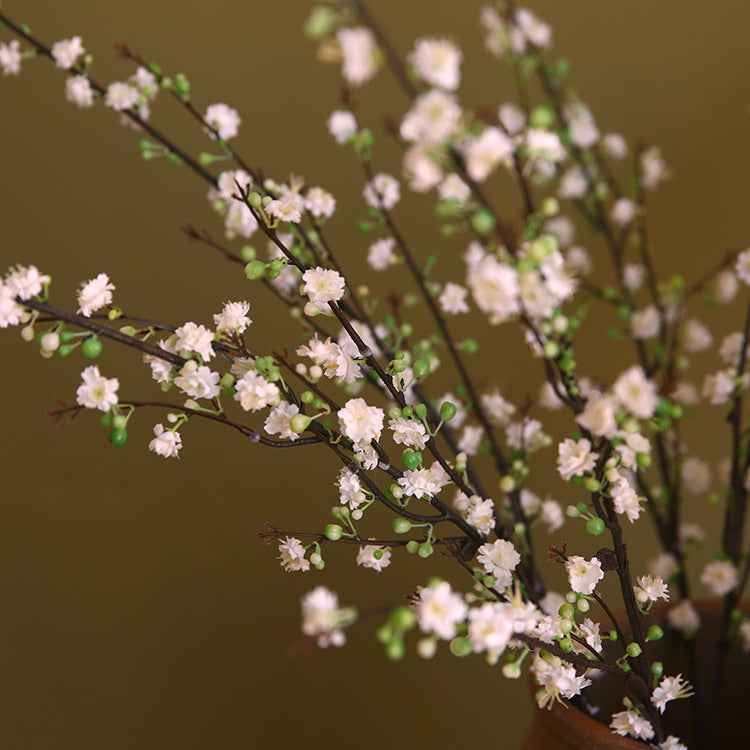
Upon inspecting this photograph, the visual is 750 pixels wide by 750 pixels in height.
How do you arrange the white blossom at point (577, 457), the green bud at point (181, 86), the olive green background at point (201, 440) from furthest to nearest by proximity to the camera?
the olive green background at point (201, 440) < the green bud at point (181, 86) < the white blossom at point (577, 457)

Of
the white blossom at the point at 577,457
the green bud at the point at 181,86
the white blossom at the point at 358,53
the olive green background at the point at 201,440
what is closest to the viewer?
the white blossom at the point at 358,53

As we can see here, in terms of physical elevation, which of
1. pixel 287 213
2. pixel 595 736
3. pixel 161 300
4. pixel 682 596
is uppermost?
pixel 161 300

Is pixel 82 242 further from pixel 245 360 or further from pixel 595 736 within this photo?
pixel 595 736

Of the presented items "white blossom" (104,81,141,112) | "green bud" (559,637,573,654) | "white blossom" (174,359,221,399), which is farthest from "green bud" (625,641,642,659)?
"white blossom" (104,81,141,112)

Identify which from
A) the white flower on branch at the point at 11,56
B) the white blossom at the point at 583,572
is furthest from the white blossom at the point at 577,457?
the white flower on branch at the point at 11,56

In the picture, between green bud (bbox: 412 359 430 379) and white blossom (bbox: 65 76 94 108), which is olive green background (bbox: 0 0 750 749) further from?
green bud (bbox: 412 359 430 379)

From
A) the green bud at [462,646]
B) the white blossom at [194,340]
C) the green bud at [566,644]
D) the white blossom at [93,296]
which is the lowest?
the green bud at [462,646]

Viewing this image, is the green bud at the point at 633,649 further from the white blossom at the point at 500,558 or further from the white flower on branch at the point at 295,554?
the white flower on branch at the point at 295,554

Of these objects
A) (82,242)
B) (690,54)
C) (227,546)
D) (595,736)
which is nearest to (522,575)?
(595,736)
